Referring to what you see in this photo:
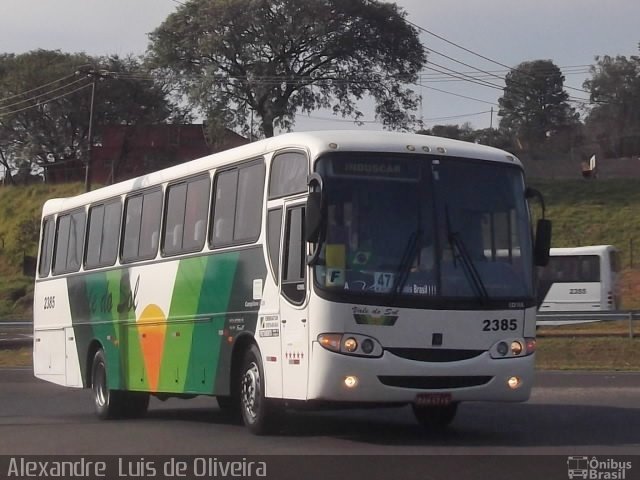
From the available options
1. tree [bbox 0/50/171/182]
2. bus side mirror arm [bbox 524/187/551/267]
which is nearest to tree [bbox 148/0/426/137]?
tree [bbox 0/50/171/182]

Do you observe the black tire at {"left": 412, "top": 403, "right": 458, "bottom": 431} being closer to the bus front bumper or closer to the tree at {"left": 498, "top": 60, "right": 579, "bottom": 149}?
the bus front bumper

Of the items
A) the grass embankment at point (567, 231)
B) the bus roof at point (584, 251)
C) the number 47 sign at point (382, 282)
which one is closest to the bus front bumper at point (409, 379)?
the number 47 sign at point (382, 282)

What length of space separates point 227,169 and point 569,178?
58.3 m

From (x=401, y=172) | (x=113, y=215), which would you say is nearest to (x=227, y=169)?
(x=401, y=172)

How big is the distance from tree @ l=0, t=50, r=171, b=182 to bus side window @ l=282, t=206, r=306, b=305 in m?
57.7

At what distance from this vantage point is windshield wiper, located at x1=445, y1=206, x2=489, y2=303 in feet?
40.2

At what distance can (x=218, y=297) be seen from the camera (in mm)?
14172

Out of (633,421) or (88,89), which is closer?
(633,421)

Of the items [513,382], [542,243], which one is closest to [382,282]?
[513,382]

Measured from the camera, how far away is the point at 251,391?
13.1 m

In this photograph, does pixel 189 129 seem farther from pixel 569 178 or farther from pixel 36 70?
pixel 569 178

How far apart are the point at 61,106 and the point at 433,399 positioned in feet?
202
